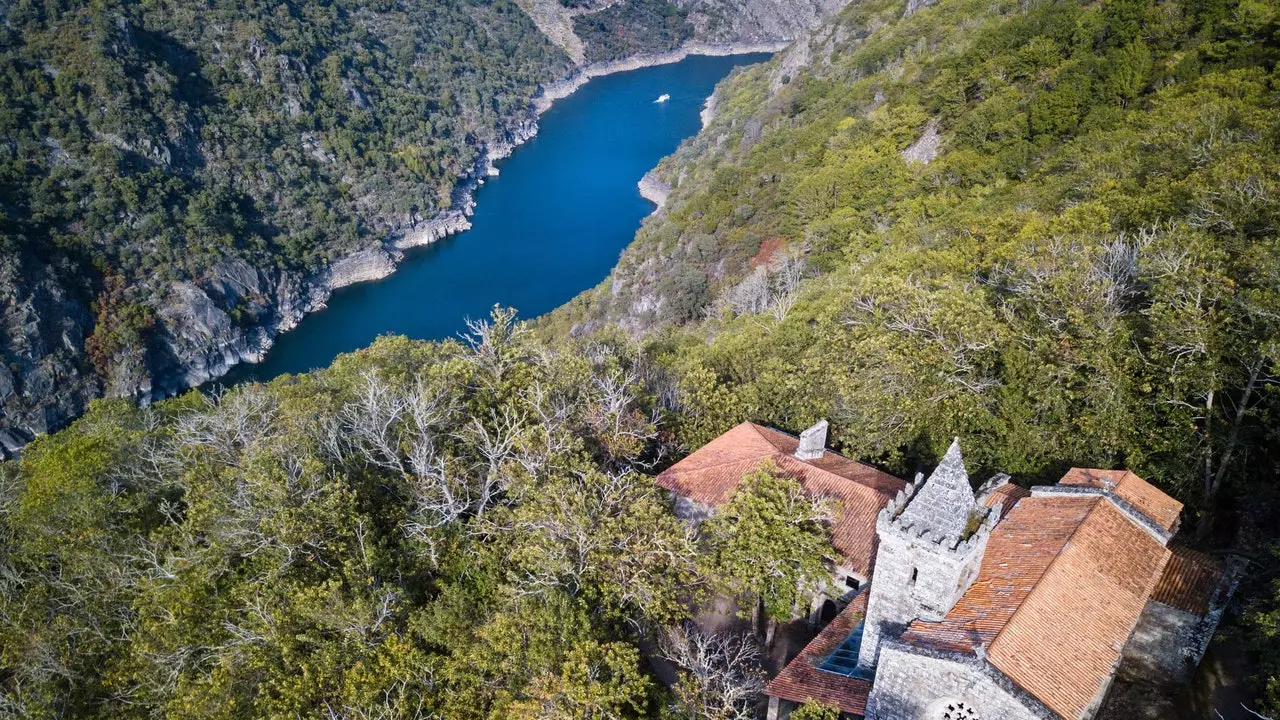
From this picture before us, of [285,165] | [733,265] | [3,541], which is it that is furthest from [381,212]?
[3,541]

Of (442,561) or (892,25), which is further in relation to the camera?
(892,25)

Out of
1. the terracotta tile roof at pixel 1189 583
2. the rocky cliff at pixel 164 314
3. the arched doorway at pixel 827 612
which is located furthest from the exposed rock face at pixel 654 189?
the terracotta tile roof at pixel 1189 583

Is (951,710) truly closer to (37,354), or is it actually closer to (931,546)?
(931,546)

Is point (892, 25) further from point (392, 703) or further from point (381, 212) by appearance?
point (392, 703)

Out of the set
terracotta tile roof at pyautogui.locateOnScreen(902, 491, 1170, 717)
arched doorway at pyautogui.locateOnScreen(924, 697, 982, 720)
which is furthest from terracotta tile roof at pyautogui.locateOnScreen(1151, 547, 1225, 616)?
arched doorway at pyautogui.locateOnScreen(924, 697, 982, 720)

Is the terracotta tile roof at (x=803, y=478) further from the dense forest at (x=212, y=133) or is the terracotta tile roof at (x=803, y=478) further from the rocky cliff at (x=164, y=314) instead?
the dense forest at (x=212, y=133)
